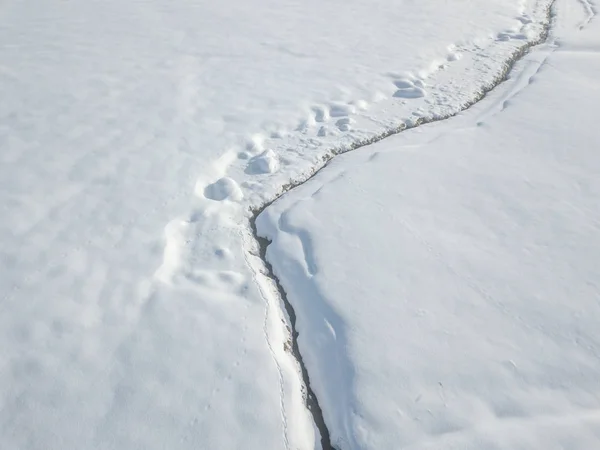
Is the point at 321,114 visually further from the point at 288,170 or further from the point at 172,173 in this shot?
Answer: the point at 172,173

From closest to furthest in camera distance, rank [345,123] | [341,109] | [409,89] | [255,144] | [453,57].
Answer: [255,144] < [345,123] < [341,109] < [409,89] < [453,57]

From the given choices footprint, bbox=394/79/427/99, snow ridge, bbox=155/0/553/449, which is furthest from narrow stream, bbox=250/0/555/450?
footprint, bbox=394/79/427/99

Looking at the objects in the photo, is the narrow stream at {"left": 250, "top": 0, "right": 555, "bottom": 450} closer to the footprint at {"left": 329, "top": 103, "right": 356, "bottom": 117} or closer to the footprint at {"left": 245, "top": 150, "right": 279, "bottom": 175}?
the footprint at {"left": 245, "top": 150, "right": 279, "bottom": 175}

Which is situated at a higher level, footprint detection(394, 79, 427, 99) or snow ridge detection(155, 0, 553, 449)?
footprint detection(394, 79, 427, 99)

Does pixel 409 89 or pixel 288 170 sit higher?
pixel 409 89

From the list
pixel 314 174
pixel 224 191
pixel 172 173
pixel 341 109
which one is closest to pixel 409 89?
pixel 341 109

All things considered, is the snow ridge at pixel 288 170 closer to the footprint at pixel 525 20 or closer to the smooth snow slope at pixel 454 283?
the smooth snow slope at pixel 454 283
